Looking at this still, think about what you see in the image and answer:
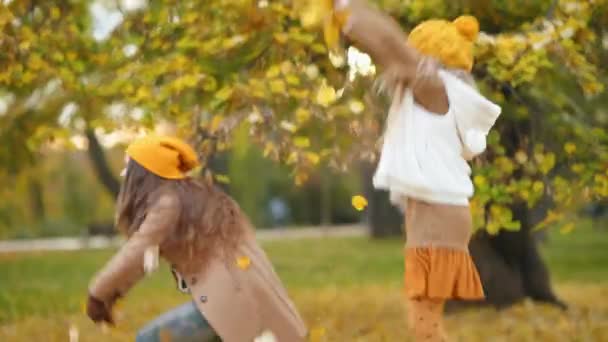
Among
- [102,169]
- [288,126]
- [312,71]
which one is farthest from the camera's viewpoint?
[102,169]

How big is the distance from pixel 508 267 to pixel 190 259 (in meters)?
5.91

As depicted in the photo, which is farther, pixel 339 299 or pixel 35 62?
pixel 339 299

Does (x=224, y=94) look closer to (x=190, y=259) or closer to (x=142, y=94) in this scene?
(x=142, y=94)

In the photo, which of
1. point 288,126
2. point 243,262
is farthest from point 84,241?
point 243,262

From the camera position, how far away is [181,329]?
14.1 ft

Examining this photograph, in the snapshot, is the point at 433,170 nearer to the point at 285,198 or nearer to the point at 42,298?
the point at 42,298

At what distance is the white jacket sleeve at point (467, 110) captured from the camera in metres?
4.41

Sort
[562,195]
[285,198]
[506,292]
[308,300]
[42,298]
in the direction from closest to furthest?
[562,195]
[506,292]
[308,300]
[42,298]
[285,198]

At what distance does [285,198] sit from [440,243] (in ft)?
119

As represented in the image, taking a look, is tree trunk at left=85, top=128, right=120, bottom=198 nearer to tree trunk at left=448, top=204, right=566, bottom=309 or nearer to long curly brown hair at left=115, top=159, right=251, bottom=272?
tree trunk at left=448, top=204, right=566, bottom=309

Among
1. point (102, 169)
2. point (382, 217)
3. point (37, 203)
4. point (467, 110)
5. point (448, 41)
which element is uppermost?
point (448, 41)

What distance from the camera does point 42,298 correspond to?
12250 millimetres

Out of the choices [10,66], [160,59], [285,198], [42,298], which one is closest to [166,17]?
[160,59]

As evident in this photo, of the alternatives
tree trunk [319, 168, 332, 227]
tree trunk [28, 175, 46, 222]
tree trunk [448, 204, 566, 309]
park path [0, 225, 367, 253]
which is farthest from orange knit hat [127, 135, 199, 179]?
tree trunk [319, 168, 332, 227]
